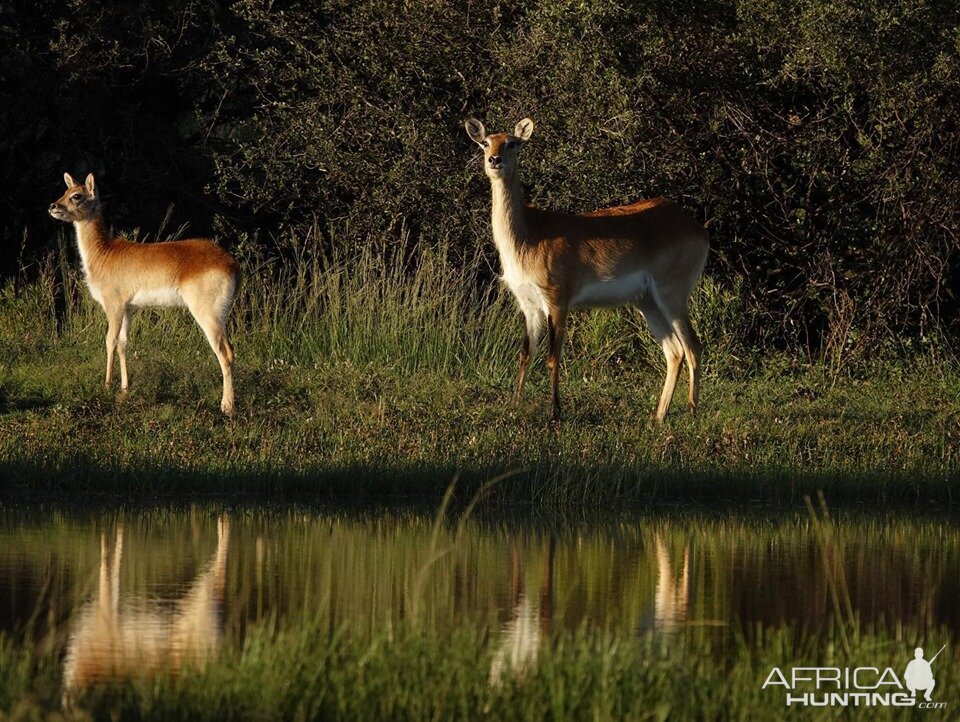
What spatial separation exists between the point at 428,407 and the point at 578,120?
13.6 ft

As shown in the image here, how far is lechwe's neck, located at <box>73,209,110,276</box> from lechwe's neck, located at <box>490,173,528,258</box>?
3.24 metres

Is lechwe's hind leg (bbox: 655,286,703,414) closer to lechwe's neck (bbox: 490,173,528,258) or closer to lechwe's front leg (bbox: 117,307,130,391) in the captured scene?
lechwe's neck (bbox: 490,173,528,258)

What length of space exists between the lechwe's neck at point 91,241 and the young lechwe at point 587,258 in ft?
10.3

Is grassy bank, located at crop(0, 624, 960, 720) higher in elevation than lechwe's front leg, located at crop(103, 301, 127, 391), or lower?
lower

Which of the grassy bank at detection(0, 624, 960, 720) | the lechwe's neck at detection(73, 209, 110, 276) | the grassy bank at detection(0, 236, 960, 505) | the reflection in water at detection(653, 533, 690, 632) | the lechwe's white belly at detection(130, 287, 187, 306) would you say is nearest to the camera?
the grassy bank at detection(0, 624, 960, 720)

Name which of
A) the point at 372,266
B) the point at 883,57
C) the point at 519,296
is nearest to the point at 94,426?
the point at 519,296

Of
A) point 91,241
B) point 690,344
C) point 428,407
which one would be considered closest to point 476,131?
point 690,344

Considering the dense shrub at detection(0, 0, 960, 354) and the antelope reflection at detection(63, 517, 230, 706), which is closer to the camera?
the antelope reflection at detection(63, 517, 230, 706)

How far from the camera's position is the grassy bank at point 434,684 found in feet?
18.4

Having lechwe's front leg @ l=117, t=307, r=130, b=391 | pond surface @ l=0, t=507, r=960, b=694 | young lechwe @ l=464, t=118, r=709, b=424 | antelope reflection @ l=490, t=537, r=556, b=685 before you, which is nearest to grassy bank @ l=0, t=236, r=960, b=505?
lechwe's front leg @ l=117, t=307, r=130, b=391

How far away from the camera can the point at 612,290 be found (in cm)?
1426

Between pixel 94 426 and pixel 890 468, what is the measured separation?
5.53 meters

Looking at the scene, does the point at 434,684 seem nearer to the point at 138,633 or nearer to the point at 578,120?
the point at 138,633

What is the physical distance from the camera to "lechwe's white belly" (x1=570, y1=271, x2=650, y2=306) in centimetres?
1420
